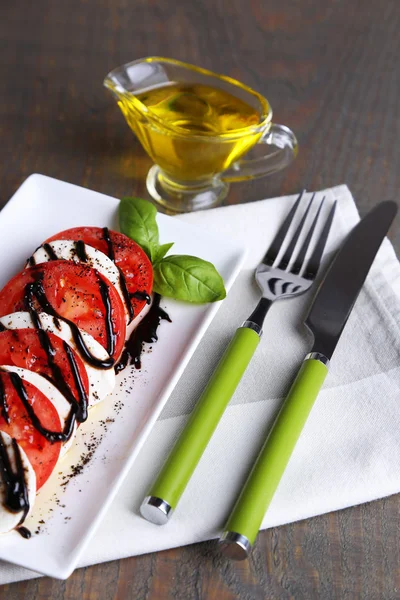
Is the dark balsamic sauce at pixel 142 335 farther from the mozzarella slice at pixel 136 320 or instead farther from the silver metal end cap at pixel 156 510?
the silver metal end cap at pixel 156 510

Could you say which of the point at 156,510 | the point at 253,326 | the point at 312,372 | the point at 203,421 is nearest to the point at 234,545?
the point at 156,510

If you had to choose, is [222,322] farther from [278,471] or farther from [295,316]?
[278,471]

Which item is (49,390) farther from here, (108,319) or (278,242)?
(278,242)

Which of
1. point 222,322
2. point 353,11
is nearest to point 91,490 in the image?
point 222,322

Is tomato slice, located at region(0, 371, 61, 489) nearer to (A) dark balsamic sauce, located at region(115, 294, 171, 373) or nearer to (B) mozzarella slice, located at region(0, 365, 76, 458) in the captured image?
(B) mozzarella slice, located at region(0, 365, 76, 458)

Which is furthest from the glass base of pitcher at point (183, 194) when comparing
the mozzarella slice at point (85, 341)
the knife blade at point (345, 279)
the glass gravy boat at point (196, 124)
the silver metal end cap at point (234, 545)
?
the silver metal end cap at point (234, 545)

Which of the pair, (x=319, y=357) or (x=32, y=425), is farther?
(x=319, y=357)
